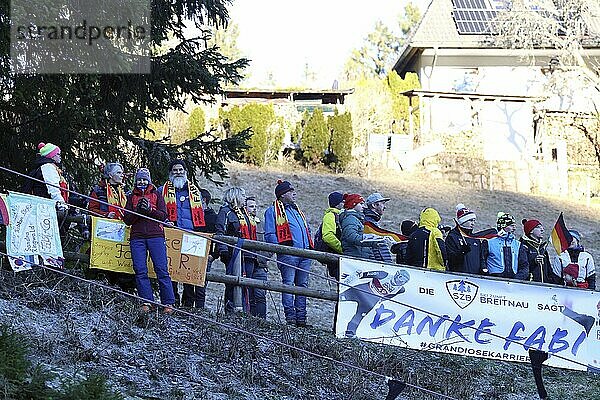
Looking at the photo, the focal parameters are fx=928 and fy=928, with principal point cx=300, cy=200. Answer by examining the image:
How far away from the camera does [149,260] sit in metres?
10.1

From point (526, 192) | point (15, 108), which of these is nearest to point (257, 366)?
point (15, 108)

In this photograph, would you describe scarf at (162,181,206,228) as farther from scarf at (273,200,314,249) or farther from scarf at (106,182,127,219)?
scarf at (273,200,314,249)

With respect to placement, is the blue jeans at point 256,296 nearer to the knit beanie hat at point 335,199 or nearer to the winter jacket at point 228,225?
the winter jacket at point 228,225

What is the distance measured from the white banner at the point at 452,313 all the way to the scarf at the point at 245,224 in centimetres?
152

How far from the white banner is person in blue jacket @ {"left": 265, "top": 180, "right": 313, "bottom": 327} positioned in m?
1.12

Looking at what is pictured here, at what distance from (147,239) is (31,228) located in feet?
3.85

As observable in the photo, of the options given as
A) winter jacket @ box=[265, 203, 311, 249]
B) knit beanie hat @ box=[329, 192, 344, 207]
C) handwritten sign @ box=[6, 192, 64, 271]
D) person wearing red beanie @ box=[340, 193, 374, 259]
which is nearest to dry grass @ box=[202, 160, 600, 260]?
knit beanie hat @ box=[329, 192, 344, 207]

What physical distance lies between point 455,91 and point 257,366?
27.7 meters

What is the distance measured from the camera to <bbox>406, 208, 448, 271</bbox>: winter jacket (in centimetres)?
1052

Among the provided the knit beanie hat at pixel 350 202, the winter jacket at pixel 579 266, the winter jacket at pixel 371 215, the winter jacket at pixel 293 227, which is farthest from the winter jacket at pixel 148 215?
the winter jacket at pixel 579 266

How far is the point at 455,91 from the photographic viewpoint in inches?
1396

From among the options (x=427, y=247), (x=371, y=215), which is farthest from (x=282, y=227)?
(x=427, y=247)

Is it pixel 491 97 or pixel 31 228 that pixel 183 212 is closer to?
pixel 31 228

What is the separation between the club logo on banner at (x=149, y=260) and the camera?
9.95m
